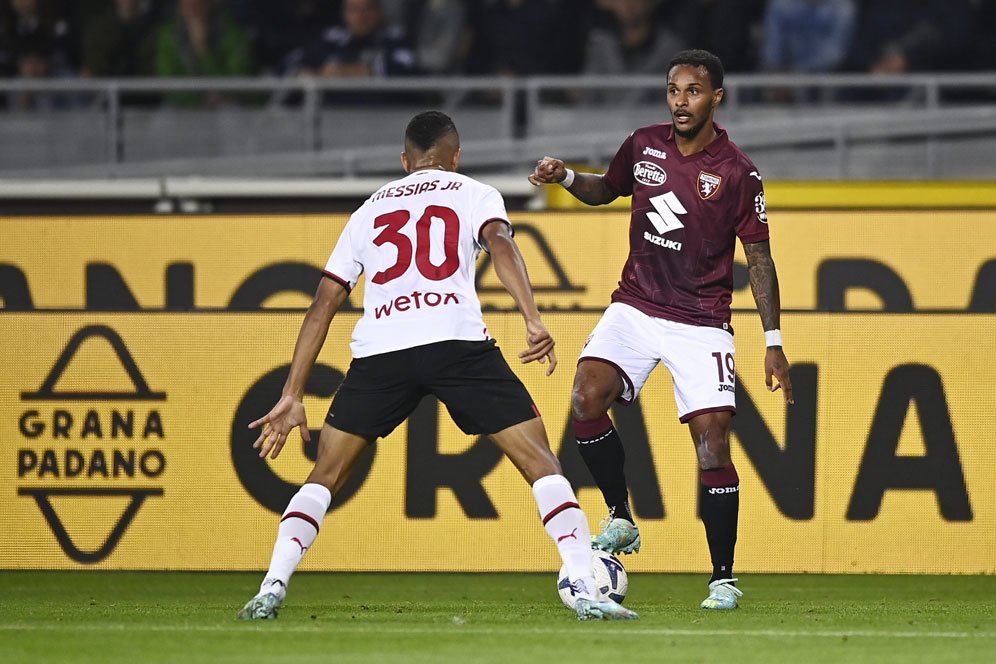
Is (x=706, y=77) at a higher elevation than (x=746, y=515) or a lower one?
higher

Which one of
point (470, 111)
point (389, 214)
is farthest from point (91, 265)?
point (470, 111)

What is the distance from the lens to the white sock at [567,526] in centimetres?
595

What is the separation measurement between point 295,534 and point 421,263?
1081mm

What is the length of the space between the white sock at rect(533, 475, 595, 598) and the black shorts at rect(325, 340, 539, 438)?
0.27 m

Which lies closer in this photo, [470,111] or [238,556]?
[238,556]

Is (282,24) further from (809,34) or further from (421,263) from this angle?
(421,263)

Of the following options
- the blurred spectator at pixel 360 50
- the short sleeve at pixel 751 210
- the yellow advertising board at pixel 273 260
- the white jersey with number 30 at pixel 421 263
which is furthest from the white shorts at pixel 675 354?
the blurred spectator at pixel 360 50

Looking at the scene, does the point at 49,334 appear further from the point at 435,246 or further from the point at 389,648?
the point at 389,648

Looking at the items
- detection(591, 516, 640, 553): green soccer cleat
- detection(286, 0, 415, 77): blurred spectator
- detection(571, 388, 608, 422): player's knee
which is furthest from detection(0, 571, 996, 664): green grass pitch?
detection(286, 0, 415, 77): blurred spectator

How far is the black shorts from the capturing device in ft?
19.7

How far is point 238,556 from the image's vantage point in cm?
850

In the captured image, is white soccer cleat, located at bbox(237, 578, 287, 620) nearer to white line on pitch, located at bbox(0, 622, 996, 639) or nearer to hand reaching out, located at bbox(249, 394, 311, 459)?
white line on pitch, located at bbox(0, 622, 996, 639)

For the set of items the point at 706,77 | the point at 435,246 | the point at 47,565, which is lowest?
the point at 47,565

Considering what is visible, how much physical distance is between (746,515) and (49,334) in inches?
147
